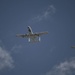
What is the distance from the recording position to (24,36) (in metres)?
135

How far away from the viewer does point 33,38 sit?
13312cm

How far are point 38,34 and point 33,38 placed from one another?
12.1 ft

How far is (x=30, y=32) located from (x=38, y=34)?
7368 mm

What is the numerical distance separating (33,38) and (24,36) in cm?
528

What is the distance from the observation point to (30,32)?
422 feet

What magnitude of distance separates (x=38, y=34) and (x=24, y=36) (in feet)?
24.2

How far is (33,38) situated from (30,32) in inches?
220

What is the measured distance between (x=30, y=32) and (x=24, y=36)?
766 cm

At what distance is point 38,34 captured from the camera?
135m
